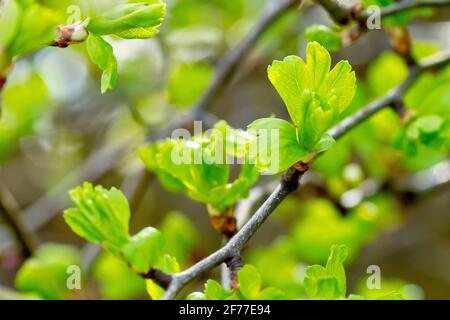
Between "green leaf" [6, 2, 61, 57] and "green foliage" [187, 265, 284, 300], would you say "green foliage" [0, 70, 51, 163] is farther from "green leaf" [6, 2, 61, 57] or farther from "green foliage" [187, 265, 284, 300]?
"green foliage" [187, 265, 284, 300]

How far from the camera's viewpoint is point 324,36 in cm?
83

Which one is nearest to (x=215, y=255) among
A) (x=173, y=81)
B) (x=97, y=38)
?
(x=97, y=38)

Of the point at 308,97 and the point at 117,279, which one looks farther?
the point at 117,279

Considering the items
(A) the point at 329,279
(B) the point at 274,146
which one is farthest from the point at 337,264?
(B) the point at 274,146

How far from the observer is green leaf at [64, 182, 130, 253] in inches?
29.3

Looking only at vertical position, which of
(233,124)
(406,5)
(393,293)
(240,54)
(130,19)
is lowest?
(393,293)

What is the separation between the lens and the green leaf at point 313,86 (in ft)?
2.05

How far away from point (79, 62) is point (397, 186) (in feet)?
2.90

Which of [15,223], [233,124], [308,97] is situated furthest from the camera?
[233,124]

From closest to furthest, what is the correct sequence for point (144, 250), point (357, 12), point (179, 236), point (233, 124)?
point (144, 250) → point (357, 12) → point (179, 236) → point (233, 124)

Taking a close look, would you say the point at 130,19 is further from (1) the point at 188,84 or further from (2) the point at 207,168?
(1) the point at 188,84

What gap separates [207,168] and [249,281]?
140 millimetres
